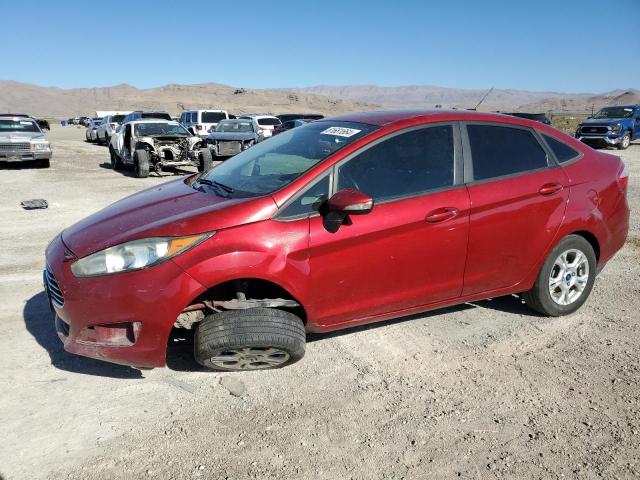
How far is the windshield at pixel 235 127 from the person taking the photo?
18.1 meters

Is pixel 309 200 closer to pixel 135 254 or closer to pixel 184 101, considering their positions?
pixel 135 254

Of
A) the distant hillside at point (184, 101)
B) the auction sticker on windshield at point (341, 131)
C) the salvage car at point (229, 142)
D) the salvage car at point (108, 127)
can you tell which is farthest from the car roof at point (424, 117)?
the distant hillside at point (184, 101)

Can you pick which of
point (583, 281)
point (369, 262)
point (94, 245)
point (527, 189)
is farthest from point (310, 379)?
point (583, 281)

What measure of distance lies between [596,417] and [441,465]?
106 cm

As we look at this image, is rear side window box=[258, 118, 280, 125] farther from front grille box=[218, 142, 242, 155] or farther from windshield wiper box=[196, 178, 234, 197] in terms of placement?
windshield wiper box=[196, 178, 234, 197]

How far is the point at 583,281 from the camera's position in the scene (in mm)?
4301

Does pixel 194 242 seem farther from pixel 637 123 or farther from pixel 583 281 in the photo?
pixel 637 123

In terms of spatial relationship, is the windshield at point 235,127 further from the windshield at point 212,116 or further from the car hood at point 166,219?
the car hood at point 166,219

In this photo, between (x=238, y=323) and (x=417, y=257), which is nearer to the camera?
(x=238, y=323)

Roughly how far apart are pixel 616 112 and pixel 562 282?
2294 centimetres

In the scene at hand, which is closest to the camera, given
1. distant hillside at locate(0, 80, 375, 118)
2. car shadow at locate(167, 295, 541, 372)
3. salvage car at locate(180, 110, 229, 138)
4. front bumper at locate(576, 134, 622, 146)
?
car shadow at locate(167, 295, 541, 372)

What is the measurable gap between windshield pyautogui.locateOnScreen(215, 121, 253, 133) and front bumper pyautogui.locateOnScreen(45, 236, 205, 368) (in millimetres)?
15595

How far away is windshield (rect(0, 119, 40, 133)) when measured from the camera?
50.3 ft

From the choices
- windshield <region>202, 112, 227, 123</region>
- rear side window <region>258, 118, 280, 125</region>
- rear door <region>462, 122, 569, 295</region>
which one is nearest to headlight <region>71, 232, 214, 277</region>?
rear door <region>462, 122, 569, 295</region>
